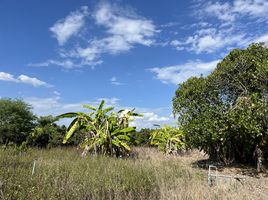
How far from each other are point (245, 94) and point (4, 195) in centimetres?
840

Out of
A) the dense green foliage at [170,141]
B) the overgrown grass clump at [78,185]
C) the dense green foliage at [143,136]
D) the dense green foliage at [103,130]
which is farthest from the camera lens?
the dense green foliage at [143,136]

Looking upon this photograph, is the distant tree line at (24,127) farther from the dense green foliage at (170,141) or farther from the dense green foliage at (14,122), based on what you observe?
the dense green foliage at (170,141)

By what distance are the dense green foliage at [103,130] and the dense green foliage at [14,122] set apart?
2071 millimetres

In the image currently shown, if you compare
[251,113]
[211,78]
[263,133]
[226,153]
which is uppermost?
[211,78]

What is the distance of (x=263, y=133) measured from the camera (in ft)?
29.5

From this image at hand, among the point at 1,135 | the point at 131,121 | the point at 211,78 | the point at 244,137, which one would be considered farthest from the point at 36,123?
the point at 244,137

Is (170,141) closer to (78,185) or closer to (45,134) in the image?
(45,134)

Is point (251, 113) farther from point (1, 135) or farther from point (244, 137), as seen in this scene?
point (1, 135)

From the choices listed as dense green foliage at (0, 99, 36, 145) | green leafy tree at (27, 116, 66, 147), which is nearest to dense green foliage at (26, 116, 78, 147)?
green leafy tree at (27, 116, 66, 147)

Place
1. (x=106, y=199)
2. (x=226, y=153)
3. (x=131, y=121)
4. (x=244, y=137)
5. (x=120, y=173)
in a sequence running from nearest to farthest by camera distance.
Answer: (x=106, y=199) < (x=120, y=173) < (x=244, y=137) < (x=226, y=153) < (x=131, y=121)

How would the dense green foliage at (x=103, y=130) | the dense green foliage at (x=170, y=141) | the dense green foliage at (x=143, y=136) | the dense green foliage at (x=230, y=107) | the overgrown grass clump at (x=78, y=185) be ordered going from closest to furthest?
the overgrown grass clump at (x=78, y=185)
the dense green foliage at (x=230, y=107)
the dense green foliage at (x=103, y=130)
the dense green foliage at (x=170, y=141)
the dense green foliage at (x=143, y=136)

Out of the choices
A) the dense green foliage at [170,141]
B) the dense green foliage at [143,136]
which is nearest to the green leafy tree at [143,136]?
the dense green foliage at [143,136]

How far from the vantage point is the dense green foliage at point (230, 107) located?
8625 mm

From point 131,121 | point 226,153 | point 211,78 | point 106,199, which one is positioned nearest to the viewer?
point 106,199
